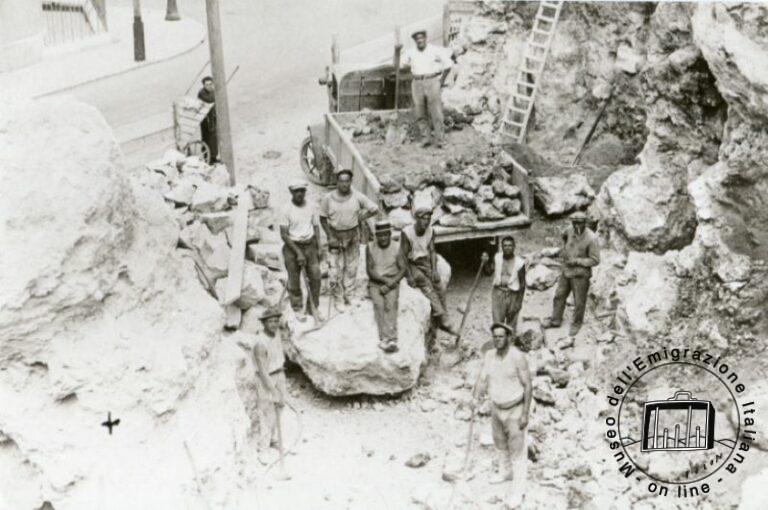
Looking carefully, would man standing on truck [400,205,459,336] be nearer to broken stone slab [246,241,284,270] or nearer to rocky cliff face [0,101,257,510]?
broken stone slab [246,241,284,270]

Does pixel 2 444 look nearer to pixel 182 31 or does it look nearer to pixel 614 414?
pixel 614 414

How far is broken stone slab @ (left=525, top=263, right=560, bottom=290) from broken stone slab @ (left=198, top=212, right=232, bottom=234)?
12.6 ft

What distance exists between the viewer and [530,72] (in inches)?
548

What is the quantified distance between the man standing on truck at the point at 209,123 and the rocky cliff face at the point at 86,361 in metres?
6.16

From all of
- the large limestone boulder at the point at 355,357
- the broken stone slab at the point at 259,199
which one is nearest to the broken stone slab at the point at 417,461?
the large limestone boulder at the point at 355,357

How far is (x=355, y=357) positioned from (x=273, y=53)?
1183 cm

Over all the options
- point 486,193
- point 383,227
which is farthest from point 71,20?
point 383,227

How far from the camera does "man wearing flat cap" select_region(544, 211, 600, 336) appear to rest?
9586mm

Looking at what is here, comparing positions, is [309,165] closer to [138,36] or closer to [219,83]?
[219,83]

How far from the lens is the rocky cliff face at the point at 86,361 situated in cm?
690

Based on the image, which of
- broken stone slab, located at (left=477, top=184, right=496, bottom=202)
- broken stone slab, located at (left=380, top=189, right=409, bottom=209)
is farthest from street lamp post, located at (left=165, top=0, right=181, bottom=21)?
broken stone slab, located at (left=477, top=184, right=496, bottom=202)

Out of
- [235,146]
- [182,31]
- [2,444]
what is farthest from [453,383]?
[182,31]
